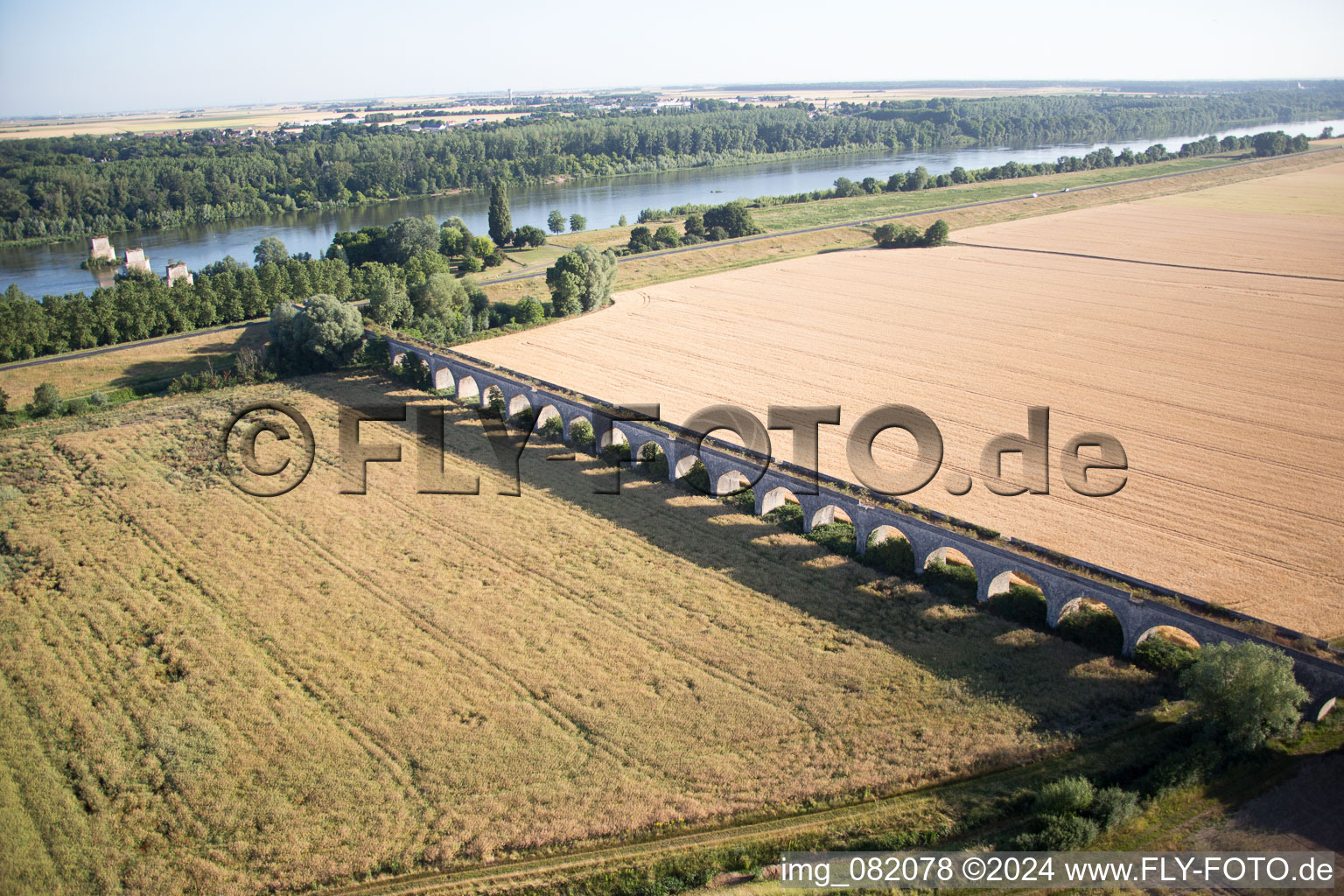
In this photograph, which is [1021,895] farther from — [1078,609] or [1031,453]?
[1031,453]

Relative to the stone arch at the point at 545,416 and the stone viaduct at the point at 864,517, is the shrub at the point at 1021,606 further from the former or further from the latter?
the stone arch at the point at 545,416

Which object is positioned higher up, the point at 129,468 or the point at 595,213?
the point at 595,213

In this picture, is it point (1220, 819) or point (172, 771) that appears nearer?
point (1220, 819)

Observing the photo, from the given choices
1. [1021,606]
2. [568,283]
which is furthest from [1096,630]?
[568,283]

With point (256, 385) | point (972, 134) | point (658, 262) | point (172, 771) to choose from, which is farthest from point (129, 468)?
point (972, 134)

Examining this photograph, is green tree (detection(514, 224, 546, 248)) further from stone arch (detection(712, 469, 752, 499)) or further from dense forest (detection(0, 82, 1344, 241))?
stone arch (detection(712, 469, 752, 499))

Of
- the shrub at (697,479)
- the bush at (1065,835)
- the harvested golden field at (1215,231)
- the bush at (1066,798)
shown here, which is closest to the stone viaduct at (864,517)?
the shrub at (697,479)

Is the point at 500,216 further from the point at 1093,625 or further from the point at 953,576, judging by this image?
the point at 1093,625
